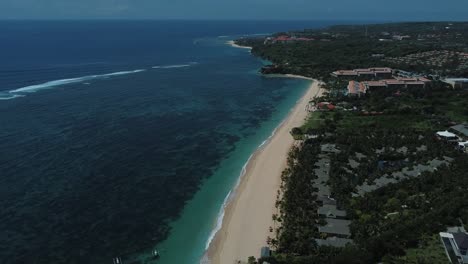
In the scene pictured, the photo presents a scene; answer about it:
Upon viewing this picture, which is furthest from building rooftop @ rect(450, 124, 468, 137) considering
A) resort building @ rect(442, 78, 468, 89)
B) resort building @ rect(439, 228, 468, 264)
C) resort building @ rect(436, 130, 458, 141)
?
resort building @ rect(442, 78, 468, 89)

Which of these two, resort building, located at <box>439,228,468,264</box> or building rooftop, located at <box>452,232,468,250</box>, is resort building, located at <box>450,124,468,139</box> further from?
building rooftop, located at <box>452,232,468,250</box>

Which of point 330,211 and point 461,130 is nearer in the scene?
point 330,211

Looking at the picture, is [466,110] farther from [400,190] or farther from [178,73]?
[178,73]

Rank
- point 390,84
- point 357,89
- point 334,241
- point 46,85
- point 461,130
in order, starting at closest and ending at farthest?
point 334,241, point 461,130, point 357,89, point 390,84, point 46,85

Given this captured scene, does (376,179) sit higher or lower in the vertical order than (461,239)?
lower

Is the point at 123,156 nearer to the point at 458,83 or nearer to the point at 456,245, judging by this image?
the point at 456,245

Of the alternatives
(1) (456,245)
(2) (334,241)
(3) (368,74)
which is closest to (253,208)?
(2) (334,241)

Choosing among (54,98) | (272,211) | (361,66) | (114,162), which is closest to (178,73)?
(54,98)

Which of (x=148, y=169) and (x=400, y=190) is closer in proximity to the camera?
(x=400, y=190)
